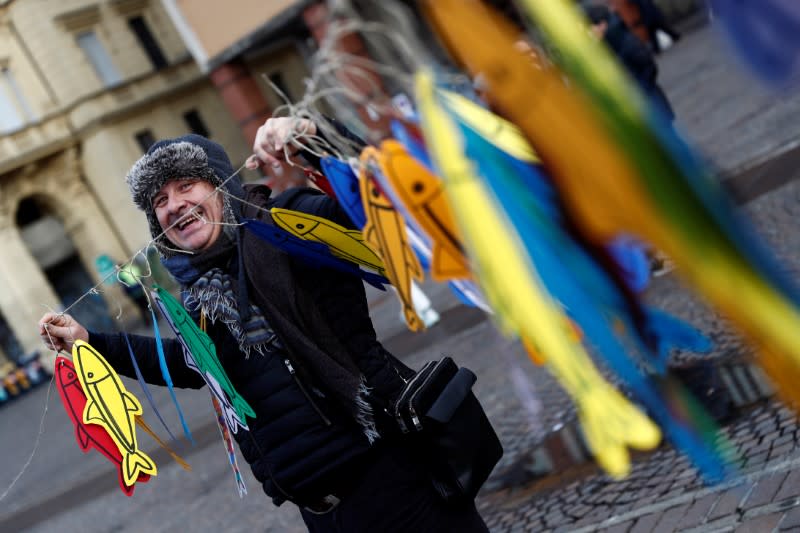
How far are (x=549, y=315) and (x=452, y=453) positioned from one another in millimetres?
1275

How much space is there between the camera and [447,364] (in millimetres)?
2832

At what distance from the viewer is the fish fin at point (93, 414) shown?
2828 mm

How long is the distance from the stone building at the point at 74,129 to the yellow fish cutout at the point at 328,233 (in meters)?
24.1

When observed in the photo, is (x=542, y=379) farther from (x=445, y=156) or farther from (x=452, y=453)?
(x=445, y=156)

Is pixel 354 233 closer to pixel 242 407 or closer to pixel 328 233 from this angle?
pixel 328 233

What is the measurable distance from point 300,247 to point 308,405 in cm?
42

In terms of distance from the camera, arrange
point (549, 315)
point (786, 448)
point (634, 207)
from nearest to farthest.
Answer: point (634, 207) < point (549, 315) < point (786, 448)

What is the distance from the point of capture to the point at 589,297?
1522 mm

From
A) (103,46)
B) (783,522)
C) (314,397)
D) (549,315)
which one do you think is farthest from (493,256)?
(103,46)

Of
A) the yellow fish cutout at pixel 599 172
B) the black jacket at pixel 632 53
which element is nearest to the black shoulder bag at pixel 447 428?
the yellow fish cutout at pixel 599 172

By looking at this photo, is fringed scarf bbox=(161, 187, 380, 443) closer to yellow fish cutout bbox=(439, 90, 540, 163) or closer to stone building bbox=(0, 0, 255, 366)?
yellow fish cutout bbox=(439, 90, 540, 163)

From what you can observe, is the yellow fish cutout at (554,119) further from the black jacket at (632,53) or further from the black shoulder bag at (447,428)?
the black jacket at (632,53)

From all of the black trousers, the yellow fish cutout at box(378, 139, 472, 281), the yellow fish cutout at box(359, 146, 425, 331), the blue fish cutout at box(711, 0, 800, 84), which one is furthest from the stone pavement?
the black trousers

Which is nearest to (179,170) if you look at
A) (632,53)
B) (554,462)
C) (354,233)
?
(354,233)
